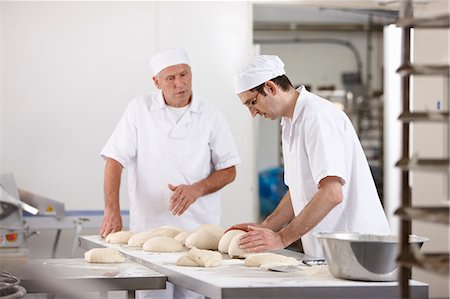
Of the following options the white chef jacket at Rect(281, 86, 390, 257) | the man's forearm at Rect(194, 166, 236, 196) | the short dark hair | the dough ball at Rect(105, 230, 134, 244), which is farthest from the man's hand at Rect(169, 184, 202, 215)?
the short dark hair

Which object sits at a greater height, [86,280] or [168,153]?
[168,153]

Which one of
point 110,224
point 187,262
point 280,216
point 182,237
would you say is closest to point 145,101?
point 110,224

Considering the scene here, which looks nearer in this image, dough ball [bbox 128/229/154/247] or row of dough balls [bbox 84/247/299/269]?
row of dough balls [bbox 84/247/299/269]

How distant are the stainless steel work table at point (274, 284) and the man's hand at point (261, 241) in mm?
151

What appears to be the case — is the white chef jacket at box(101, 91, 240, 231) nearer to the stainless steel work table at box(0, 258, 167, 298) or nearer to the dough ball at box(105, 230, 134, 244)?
the dough ball at box(105, 230, 134, 244)

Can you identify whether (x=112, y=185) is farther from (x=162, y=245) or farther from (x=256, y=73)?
(x=256, y=73)

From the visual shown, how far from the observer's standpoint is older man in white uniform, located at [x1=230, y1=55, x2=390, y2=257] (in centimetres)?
275

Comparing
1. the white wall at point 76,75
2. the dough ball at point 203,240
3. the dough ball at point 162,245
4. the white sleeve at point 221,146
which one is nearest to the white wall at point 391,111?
the white wall at point 76,75

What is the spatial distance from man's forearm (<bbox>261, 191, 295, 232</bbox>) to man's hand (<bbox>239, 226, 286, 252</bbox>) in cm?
54

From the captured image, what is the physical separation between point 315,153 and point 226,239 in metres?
0.49

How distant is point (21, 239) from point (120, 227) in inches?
50.3

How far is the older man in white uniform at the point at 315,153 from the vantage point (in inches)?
108

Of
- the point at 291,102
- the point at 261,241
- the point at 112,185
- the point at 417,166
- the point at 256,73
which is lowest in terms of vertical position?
the point at 261,241

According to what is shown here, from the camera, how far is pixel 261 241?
105 inches
